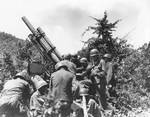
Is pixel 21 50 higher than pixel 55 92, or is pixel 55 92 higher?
pixel 21 50

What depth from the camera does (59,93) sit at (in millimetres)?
7758

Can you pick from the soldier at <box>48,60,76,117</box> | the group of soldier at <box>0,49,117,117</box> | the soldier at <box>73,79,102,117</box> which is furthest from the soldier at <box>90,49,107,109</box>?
the soldier at <box>48,60,76,117</box>

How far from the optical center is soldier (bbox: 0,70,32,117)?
7695mm

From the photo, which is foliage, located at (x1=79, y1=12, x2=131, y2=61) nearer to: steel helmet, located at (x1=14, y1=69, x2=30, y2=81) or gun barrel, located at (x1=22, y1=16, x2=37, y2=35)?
gun barrel, located at (x1=22, y1=16, x2=37, y2=35)

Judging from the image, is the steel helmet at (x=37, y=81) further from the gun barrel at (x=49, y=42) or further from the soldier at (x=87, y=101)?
the gun barrel at (x=49, y=42)

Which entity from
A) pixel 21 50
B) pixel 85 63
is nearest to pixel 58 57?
pixel 85 63

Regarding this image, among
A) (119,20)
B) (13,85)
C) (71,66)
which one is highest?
(119,20)

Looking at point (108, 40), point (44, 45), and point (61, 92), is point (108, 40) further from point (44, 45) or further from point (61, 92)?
point (61, 92)

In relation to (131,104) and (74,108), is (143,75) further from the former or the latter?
(74,108)

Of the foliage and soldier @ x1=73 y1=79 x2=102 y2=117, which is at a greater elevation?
the foliage

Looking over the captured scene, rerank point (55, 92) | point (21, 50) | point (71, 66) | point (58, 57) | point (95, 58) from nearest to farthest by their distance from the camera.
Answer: point (55, 92) < point (71, 66) < point (95, 58) < point (58, 57) < point (21, 50)

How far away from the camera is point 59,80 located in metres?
7.83

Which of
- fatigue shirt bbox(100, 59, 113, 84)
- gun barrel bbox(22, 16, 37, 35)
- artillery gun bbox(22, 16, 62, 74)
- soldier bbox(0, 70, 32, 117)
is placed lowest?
soldier bbox(0, 70, 32, 117)

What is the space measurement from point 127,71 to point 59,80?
10855mm
